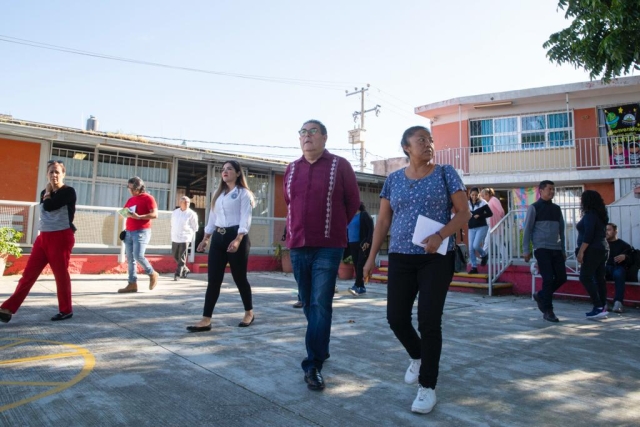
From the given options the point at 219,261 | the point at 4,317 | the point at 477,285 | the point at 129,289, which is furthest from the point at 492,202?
the point at 4,317

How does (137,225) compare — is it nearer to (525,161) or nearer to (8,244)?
(8,244)

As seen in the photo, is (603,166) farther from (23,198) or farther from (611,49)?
(23,198)

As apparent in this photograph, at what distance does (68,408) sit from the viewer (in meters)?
2.34

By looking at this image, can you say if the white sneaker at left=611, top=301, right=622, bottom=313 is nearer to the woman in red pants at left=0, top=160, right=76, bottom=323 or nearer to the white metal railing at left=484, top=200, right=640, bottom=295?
the white metal railing at left=484, top=200, right=640, bottom=295

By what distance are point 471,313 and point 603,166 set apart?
12.2m

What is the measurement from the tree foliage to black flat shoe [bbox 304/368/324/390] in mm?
7128

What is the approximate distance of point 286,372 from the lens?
10.1ft

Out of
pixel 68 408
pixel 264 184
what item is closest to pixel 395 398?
pixel 68 408

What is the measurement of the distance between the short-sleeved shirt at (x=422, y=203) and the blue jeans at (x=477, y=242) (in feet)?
21.8

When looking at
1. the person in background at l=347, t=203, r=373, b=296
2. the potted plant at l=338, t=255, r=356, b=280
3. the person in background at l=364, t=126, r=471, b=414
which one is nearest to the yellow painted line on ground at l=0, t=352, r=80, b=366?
the person in background at l=364, t=126, r=471, b=414

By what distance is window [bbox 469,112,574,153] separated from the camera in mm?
16297

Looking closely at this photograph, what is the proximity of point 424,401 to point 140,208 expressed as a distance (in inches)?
222

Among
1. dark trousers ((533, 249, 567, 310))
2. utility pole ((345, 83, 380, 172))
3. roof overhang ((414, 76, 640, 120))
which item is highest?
utility pole ((345, 83, 380, 172))

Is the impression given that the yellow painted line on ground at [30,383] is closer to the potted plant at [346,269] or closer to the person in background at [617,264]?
the person in background at [617,264]
